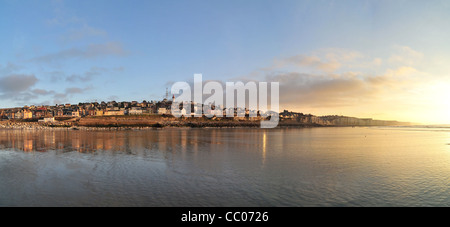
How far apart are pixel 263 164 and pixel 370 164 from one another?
9.62m

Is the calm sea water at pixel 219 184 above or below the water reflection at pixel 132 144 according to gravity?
above

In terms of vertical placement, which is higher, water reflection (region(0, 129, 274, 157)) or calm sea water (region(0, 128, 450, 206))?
calm sea water (region(0, 128, 450, 206))

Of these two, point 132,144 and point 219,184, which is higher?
point 219,184

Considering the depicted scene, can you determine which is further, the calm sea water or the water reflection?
the water reflection

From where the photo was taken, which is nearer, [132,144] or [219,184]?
[219,184]

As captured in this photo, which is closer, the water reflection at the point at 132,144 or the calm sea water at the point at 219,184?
the calm sea water at the point at 219,184
